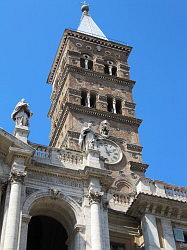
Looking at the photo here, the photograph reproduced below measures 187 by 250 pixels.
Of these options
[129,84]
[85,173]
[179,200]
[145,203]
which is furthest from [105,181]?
[129,84]

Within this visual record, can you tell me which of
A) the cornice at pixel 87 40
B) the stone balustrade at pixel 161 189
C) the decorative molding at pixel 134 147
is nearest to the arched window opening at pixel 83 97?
the decorative molding at pixel 134 147

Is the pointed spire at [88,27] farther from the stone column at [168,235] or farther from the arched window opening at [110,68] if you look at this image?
the stone column at [168,235]

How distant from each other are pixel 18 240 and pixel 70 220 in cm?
470

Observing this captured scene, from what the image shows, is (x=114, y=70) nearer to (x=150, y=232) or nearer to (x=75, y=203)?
(x=150, y=232)

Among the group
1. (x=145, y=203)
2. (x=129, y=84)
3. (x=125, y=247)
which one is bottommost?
(x=125, y=247)

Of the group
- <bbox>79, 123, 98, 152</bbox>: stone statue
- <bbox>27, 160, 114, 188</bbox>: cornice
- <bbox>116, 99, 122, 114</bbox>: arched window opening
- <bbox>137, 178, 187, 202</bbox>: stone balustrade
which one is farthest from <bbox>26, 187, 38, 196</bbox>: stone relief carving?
<bbox>116, 99, 122, 114</bbox>: arched window opening

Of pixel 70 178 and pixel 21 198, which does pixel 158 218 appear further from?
pixel 21 198

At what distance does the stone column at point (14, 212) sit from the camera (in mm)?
26906

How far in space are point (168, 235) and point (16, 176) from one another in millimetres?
10502

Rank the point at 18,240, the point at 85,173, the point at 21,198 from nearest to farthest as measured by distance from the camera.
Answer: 1. the point at 18,240
2. the point at 21,198
3. the point at 85,173

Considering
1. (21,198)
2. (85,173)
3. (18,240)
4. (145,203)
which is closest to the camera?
(18,240)

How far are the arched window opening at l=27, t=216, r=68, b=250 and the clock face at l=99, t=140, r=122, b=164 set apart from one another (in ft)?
50.2

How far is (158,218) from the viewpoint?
34000mm

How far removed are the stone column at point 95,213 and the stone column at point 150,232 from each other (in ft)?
13.6
